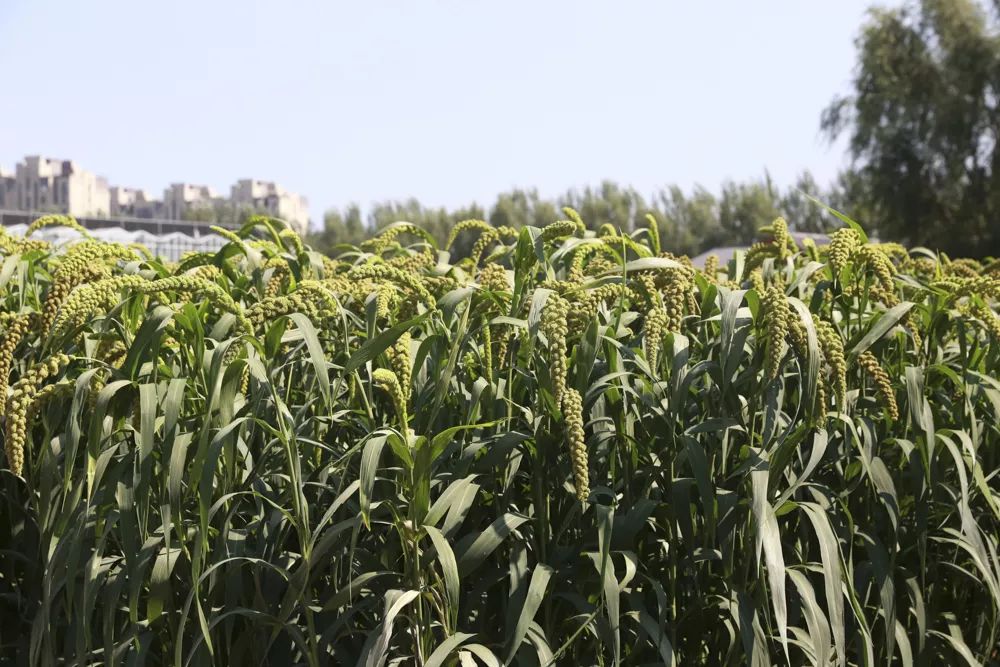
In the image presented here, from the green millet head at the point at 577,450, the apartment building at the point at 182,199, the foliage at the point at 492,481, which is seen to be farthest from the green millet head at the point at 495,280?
the apartment building at the point at 182,199

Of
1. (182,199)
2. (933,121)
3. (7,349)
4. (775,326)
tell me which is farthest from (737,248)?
(182,199)

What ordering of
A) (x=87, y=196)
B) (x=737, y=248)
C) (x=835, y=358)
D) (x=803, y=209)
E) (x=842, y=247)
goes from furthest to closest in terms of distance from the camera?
1. (x=87, y=196)
2. (x=803, y=209)
3. (x=737, y=248)
4. (x=842, y=247)
5. (x=835, y=358)

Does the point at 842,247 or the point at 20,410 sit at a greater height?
the point at 842,247

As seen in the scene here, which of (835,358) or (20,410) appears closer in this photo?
(20,410)

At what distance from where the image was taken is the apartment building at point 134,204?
12209 cm

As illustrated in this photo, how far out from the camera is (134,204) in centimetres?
12525

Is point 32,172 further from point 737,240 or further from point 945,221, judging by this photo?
point 945,221

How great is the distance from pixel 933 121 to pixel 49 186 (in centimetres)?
10626

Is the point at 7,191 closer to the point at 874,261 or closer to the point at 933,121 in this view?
the point at 933,121

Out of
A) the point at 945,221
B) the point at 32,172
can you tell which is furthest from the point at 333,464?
the point at 32,172

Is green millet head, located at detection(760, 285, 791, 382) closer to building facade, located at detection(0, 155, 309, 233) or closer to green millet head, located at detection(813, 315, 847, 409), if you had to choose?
green millet head, located at detection(813, 315, 847, 409)

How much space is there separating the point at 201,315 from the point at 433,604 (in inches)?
34.0

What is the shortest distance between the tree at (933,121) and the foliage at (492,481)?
101 feet

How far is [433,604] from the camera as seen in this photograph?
2.04m
